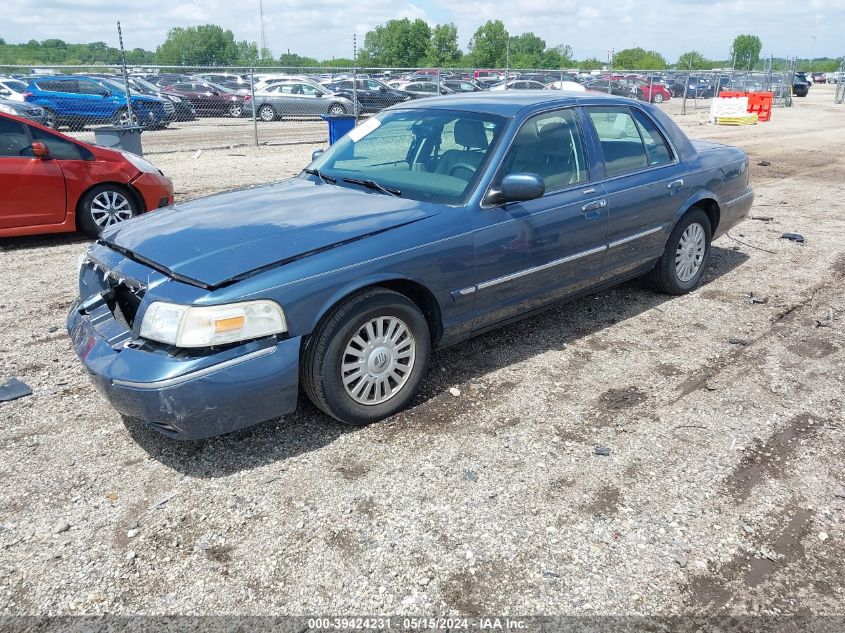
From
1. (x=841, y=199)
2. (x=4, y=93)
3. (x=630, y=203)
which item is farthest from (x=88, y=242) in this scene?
(x=4, y=93)

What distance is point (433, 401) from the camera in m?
4.20

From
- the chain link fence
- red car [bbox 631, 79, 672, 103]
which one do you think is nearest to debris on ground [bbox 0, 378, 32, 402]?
the chain link fence

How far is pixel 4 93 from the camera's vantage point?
2055 cm

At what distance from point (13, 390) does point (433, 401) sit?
8.31 ft

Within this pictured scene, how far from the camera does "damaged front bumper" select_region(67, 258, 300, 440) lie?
3193mm

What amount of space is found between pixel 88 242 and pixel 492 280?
5.42m

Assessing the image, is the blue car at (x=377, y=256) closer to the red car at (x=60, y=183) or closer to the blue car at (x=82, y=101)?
the red car at (x=60, y=183)

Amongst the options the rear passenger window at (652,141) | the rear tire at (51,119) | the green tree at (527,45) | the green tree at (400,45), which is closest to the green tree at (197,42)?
the green tree at (400,45)

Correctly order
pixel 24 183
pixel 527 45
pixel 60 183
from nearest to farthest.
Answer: pixel 24 183 < pixel 60 183 < pixel 527 45

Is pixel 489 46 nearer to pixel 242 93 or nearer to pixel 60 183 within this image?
pixel 242 93

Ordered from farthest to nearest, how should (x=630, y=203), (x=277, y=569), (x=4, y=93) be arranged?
(x=4, y=93) < (x=630, y=203) < (x=277, y=569)

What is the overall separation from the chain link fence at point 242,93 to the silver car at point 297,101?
3cm

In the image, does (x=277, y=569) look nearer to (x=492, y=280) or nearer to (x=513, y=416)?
(x=513, y=416)

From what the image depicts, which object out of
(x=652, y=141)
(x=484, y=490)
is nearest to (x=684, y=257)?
(x=652, y=141)
